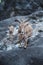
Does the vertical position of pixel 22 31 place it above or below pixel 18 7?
above

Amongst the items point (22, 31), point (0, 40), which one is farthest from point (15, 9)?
point (22, 31)

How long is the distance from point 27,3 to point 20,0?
2.38ft

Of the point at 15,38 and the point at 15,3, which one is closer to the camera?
the point at 15,38

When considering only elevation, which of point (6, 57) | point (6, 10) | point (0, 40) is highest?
point (6, 57)

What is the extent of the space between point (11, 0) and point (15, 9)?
1.47 meters

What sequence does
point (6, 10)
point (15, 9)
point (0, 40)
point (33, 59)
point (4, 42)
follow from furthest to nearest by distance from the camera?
point (6, 10), point (15, 9), point (0, 40), point (4, 42), point (33, 59)

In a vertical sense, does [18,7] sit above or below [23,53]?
below

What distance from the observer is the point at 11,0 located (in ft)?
48.6

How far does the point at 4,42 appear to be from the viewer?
18.3 feet

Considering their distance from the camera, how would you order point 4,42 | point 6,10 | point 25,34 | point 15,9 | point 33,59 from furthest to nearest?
point 6,10
point 15,9
point 4,42
point 25,34
point 33,59

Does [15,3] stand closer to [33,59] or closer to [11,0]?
[11,0]

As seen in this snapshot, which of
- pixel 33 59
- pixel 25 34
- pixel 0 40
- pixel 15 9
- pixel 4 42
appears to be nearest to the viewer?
pixel 33 59

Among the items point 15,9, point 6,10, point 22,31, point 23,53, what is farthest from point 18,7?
point 23,53

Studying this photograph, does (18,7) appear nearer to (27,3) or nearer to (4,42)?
(27,3)
